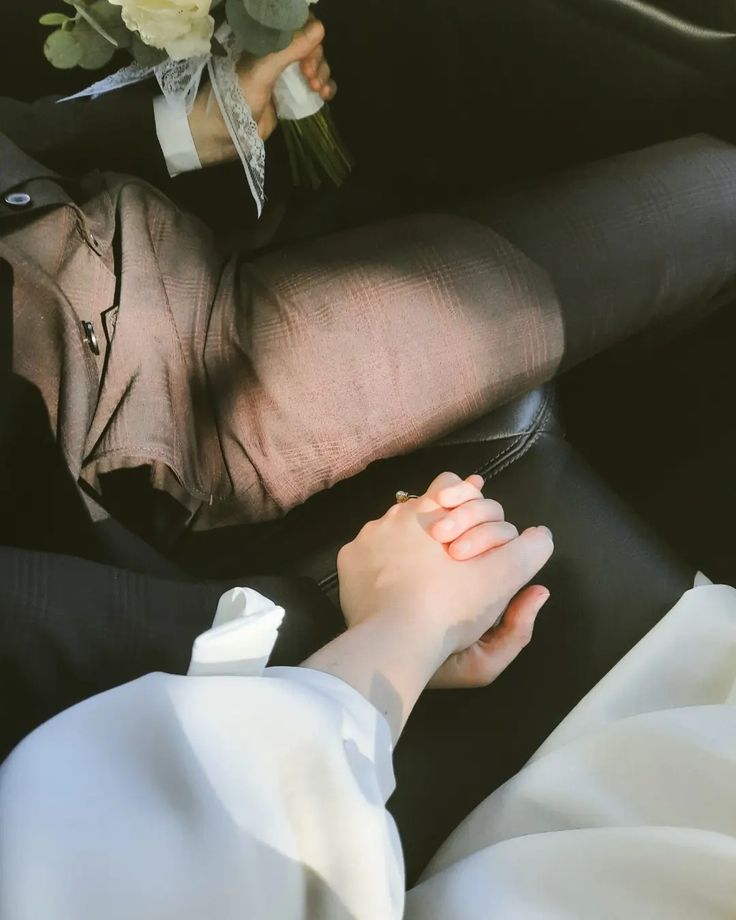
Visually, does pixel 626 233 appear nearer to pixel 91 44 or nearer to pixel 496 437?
pixel 496 437

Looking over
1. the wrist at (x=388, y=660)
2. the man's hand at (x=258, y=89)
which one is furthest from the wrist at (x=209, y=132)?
the wrist at (x=388, y=660)

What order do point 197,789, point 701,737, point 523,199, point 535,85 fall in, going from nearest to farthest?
point 197,789, point 701,737, point 523,199, point 535,85

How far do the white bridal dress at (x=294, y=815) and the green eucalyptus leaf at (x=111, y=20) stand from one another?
0.51m

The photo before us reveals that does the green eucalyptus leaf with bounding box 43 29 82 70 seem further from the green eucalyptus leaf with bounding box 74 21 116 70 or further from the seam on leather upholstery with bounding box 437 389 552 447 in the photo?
the seam on leather upholstery with bounding box 437 389 552 447

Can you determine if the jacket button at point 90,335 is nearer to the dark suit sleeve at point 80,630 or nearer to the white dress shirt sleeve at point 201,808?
the dark suit sleeve at point 80,630

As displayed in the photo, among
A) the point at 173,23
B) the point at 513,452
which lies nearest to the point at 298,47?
the point at 173,23

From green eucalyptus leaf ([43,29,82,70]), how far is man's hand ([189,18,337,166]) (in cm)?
11

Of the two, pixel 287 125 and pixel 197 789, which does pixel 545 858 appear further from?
pixel 287 125

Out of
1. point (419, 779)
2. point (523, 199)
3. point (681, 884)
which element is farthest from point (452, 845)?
point (523, 199)

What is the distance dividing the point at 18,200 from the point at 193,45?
21 centimetres

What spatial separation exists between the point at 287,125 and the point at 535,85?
255 millimetres

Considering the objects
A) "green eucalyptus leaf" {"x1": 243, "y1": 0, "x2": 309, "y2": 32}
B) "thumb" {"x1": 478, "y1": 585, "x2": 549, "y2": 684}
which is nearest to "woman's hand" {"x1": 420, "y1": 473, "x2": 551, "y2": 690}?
"thumb" {"x1": 478, "y1": 585, "x2": 549, "y2": 684}

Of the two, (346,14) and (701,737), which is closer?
(701,737)

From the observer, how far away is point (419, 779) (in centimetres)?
59
